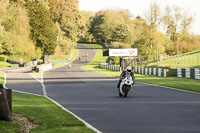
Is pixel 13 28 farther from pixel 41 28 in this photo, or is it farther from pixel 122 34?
pixel 122 34

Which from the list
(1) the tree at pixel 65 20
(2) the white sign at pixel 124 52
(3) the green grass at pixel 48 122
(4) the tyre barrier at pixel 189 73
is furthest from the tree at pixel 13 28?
(3) the green grass at pixel 48 122

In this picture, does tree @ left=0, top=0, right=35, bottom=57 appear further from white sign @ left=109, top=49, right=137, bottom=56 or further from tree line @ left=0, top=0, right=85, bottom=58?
white sign @ left=109, top=49, right=137, bottom=56

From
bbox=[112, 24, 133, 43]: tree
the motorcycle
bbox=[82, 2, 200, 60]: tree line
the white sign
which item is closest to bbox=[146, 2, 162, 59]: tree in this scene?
bbox=[82, 2, 200, 60]: tree line

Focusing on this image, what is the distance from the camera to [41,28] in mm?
96688

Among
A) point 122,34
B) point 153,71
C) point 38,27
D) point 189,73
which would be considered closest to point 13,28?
point 38,27

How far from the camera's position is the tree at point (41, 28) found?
3770 inches

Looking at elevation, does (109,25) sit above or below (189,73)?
above

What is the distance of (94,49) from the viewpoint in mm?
143750

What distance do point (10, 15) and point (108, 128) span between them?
67.6m

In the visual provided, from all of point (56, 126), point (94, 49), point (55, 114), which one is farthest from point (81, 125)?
point (94, 49)

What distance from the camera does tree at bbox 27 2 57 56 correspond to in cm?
9575

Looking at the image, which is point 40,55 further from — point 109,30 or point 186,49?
point 109,30

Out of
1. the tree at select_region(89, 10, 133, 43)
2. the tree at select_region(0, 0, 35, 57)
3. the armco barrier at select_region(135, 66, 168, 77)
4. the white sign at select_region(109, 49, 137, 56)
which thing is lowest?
the armco barrier at select_region(135, 66, 168, 77)

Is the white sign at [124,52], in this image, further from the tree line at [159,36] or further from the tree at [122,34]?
the tree at [122,34]
